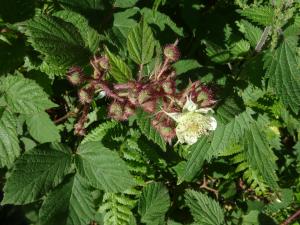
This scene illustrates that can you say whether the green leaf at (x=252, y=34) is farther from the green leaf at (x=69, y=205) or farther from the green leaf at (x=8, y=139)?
the green leaf at (x=8, y=139)

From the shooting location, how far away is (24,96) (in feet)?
7.04

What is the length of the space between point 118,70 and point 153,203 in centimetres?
107

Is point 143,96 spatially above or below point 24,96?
above

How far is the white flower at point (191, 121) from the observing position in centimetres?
192

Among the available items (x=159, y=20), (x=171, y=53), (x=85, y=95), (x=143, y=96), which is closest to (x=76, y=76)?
(x=85, y=95)

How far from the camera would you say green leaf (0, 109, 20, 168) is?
6.99 feet

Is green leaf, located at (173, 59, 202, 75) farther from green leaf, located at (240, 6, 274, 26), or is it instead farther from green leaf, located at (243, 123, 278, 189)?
green leaf, located at (243, 123, 278, 189)

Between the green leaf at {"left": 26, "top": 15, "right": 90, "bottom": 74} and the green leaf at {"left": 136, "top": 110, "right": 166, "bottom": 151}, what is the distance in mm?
399

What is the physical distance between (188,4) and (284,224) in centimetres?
189

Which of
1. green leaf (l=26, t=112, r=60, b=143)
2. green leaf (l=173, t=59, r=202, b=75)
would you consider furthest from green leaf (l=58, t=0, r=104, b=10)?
green leaf (l=26, t=112, r=60, b=143)

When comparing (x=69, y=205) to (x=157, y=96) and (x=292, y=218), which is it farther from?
(x=292, y=218)

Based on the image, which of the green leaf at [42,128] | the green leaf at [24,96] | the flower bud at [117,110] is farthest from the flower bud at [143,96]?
the green leaf at [42,128]

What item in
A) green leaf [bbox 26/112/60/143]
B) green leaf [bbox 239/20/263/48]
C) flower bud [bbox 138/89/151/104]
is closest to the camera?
flower bud [bbox 138/89/151/104]

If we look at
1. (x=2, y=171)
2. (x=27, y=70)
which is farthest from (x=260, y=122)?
(x=2, y=171)
